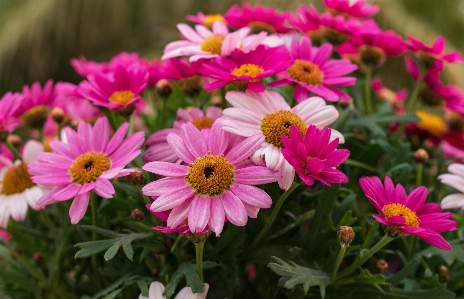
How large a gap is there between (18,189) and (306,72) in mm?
290

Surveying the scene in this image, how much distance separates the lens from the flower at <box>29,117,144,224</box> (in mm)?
332

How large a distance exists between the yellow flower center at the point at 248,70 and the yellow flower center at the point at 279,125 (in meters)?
0.04

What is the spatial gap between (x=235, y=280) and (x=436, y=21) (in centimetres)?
240

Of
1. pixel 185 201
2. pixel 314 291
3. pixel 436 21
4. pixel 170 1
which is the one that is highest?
pixel 185 201

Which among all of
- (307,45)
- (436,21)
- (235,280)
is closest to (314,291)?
(235,280)

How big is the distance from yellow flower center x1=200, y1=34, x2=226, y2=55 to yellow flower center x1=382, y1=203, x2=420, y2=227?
20 cm

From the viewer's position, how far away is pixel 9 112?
43 cm

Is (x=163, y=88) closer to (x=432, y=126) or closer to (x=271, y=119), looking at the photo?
(x=271, y=119)

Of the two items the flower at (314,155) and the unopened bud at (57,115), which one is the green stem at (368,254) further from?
the unopened bud at (57,115)

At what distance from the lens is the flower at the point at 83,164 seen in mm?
332

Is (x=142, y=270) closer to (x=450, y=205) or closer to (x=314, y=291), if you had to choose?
(x=314, y=291)

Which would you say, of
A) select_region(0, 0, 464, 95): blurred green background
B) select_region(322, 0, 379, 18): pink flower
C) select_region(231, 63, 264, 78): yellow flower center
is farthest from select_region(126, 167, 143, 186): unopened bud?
select_region(0, 0, 464, 95): blurred green background

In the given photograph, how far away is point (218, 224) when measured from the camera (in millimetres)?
288

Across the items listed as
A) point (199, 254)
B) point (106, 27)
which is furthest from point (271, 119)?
point (106, 27)
